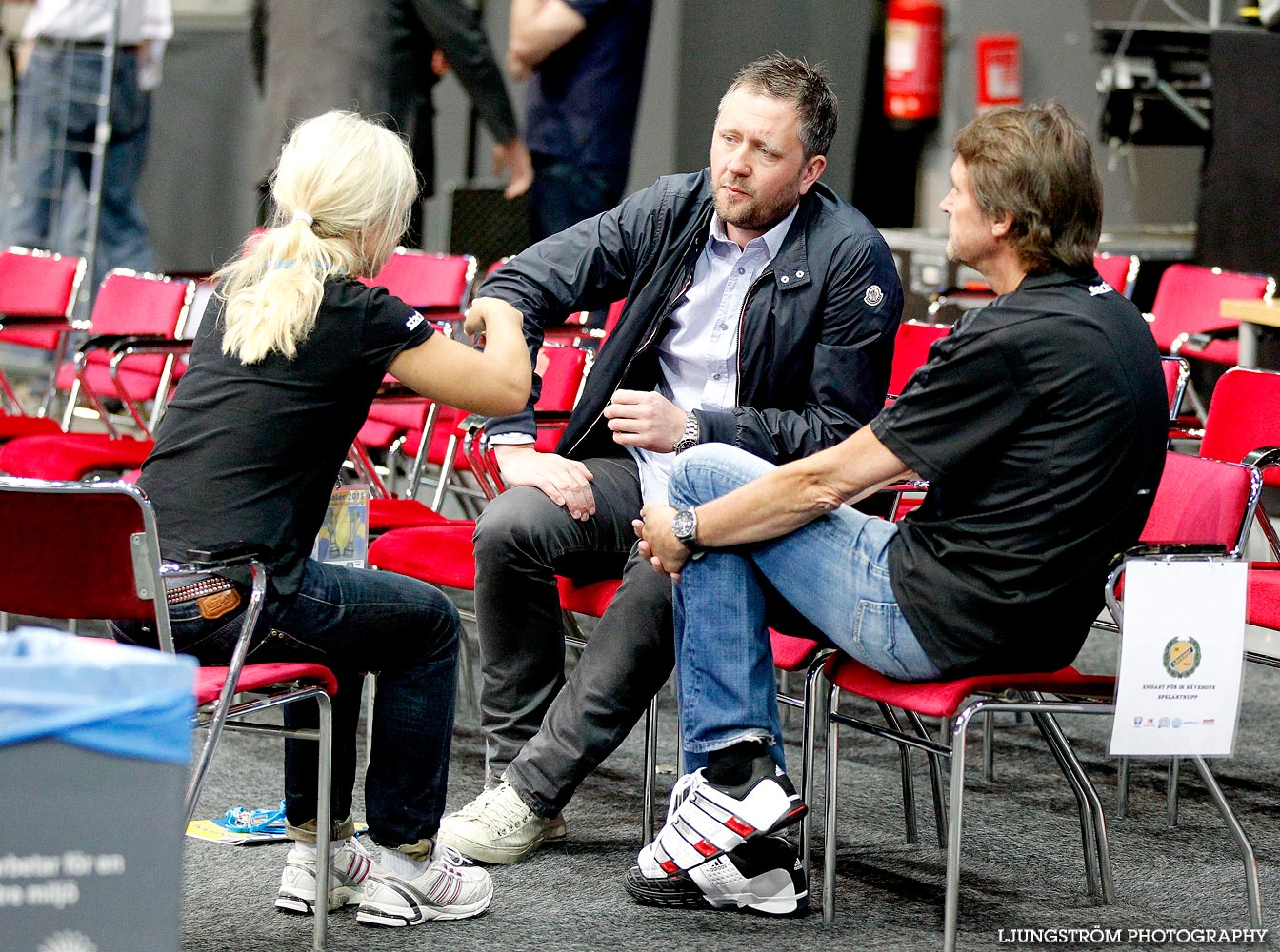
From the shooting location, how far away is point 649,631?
108 inches

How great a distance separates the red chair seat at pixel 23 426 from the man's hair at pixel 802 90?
2.28 meters

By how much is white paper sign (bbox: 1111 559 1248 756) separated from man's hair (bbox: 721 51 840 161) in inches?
42.5

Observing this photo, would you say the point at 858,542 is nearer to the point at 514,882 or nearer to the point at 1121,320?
the point at 1121,320

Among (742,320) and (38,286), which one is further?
(38,286)

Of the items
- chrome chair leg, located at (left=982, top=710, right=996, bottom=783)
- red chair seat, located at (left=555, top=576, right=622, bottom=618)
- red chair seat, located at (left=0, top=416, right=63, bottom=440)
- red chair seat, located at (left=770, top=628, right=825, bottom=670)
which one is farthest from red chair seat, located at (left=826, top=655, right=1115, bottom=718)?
red chair seat, located at (left=0, top=416, right=63, bottom=440)

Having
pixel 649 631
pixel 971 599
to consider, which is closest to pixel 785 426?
pixel 649 631

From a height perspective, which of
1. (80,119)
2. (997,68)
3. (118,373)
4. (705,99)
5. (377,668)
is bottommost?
(377,668)

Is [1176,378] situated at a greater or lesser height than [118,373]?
greater

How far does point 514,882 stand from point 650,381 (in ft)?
3.10

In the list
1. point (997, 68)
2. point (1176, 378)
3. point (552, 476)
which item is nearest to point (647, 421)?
point (552, 476)

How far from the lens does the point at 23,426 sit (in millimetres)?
4434

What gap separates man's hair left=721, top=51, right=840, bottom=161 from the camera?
9.73ft

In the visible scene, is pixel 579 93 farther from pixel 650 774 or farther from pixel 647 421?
pixel 650 774

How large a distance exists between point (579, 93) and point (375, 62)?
652 mm
